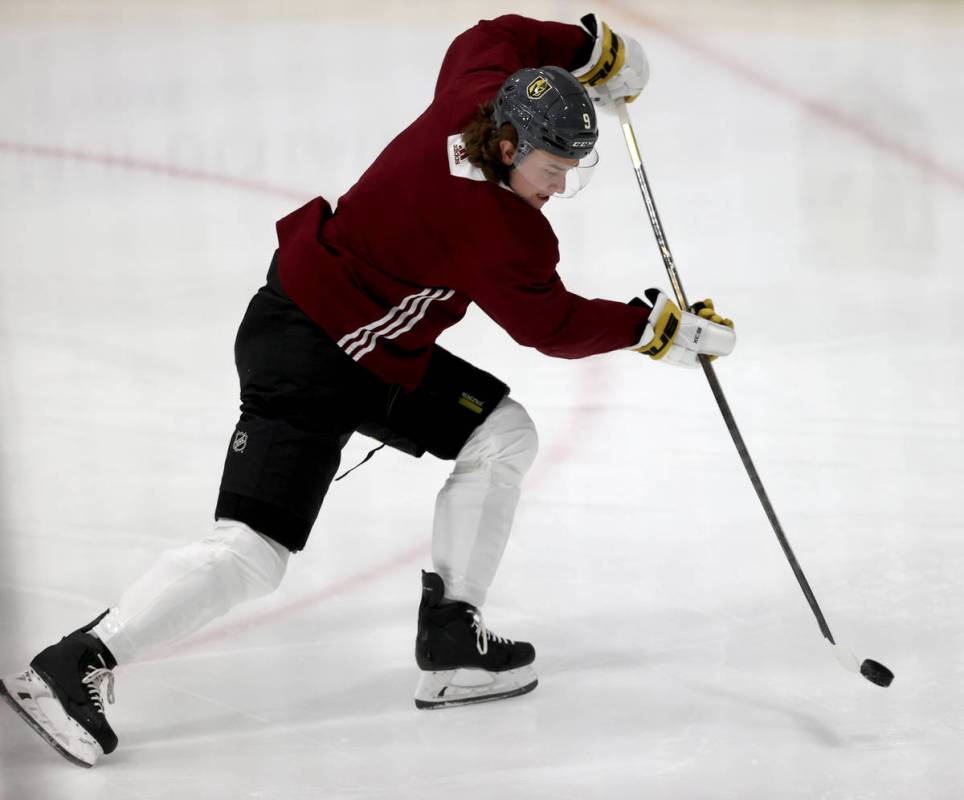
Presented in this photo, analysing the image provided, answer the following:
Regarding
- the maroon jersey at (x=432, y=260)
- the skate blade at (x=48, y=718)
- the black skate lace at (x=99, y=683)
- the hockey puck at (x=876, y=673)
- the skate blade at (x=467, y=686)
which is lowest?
the skate blade at (x=467, y=686)

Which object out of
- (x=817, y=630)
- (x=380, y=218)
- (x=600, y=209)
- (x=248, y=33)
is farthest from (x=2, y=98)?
(x=817, y=630)

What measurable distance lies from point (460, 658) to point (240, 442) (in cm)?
50

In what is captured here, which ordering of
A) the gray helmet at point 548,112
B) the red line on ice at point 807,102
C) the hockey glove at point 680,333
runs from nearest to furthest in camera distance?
1. the gray helmet at point 548,112
2. the hockey glove at point 680,333
3. the red line on ice at point 807,102

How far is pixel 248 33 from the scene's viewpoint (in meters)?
4.43

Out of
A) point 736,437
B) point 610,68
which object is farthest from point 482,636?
point 610,68

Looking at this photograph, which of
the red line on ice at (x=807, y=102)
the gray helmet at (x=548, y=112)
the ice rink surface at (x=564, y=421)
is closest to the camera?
the gray helmet at (x=548, y=112)

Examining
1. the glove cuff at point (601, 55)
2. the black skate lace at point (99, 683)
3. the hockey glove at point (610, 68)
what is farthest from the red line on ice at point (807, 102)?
the black skate lace at point (99, 683)

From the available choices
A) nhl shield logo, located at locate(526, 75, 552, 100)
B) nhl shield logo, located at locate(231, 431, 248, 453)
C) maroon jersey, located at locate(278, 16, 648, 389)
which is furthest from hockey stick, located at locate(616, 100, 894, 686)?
nhl shield logo, located at locate(231, 431, 248, 453)

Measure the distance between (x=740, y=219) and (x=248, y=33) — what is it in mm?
1843

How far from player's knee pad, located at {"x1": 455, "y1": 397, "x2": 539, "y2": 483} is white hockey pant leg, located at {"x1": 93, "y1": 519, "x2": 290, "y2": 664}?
381mm

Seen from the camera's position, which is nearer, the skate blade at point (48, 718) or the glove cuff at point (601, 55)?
the skate blade at point (48, 718)

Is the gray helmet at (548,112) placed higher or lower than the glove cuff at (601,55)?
higher

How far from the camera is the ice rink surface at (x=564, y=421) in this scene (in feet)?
6.46

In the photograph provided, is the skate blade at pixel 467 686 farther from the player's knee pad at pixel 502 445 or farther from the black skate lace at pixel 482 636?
the player's knee pad at pixel 502 445
